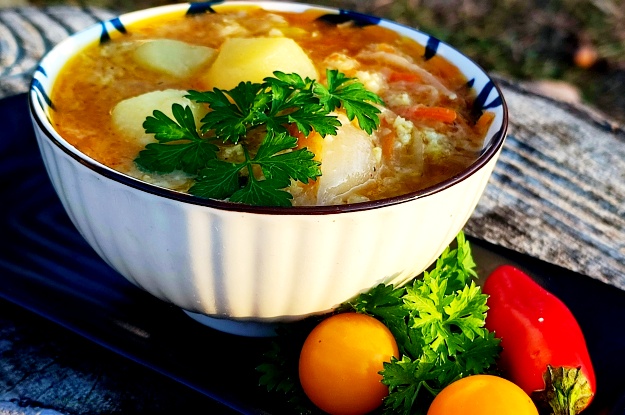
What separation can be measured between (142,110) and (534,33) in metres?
4.33

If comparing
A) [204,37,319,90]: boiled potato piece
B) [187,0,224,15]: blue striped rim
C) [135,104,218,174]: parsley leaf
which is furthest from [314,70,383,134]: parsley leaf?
[187,0,224,15]: blue striped rim

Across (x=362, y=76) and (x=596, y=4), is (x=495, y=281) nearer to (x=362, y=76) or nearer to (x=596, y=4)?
(x=362, y=76)

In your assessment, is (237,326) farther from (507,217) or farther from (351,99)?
(507,217)

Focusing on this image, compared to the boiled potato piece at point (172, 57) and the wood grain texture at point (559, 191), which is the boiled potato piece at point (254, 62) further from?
the wood grain texture at point (559, 191)

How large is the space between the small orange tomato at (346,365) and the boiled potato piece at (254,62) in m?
0.57

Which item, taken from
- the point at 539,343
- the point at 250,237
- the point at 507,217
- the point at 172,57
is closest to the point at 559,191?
the point at 507,217

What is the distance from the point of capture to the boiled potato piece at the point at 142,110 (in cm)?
142

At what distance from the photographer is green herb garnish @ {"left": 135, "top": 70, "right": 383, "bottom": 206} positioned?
126 centimetres

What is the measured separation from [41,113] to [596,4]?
4985 millimetres

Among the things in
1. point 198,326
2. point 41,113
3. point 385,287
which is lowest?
point 198,326

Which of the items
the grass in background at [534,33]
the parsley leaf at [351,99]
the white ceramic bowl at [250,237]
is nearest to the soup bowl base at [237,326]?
the white ceramic bowl at [250,237]

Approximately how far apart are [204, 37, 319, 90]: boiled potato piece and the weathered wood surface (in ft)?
2.17

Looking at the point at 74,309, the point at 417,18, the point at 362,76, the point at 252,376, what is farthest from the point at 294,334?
the point at 417,18

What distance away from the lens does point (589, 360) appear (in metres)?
1.50
